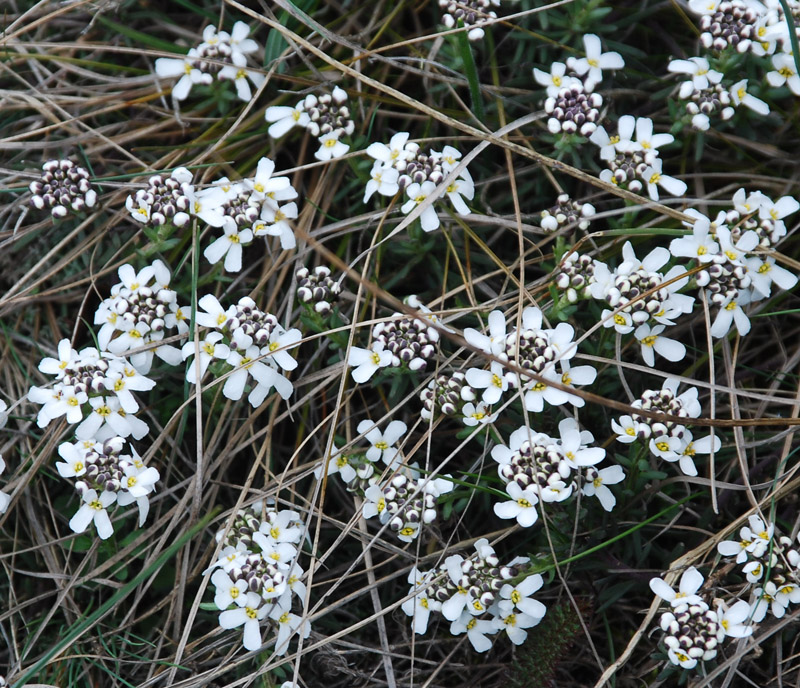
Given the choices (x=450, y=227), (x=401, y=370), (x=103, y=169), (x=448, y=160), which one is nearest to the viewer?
(x=401, y=370)

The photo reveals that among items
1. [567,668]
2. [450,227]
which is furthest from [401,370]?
[567,668]

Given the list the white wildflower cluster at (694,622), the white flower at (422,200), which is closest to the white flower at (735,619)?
the white wildflower cluster at (694,622)

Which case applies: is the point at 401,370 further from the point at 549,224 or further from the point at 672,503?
the point at 672,503

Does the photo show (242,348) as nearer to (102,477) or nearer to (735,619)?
(102,477)

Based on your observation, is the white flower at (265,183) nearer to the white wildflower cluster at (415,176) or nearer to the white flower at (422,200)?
the white wildflower cluster at (415,176)

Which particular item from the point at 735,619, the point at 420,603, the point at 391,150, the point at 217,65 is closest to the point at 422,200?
the point at 391,150

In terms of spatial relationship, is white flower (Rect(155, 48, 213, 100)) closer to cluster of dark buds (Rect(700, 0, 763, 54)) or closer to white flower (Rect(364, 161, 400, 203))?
white flower (Rect(364, 161, 400, 203))
